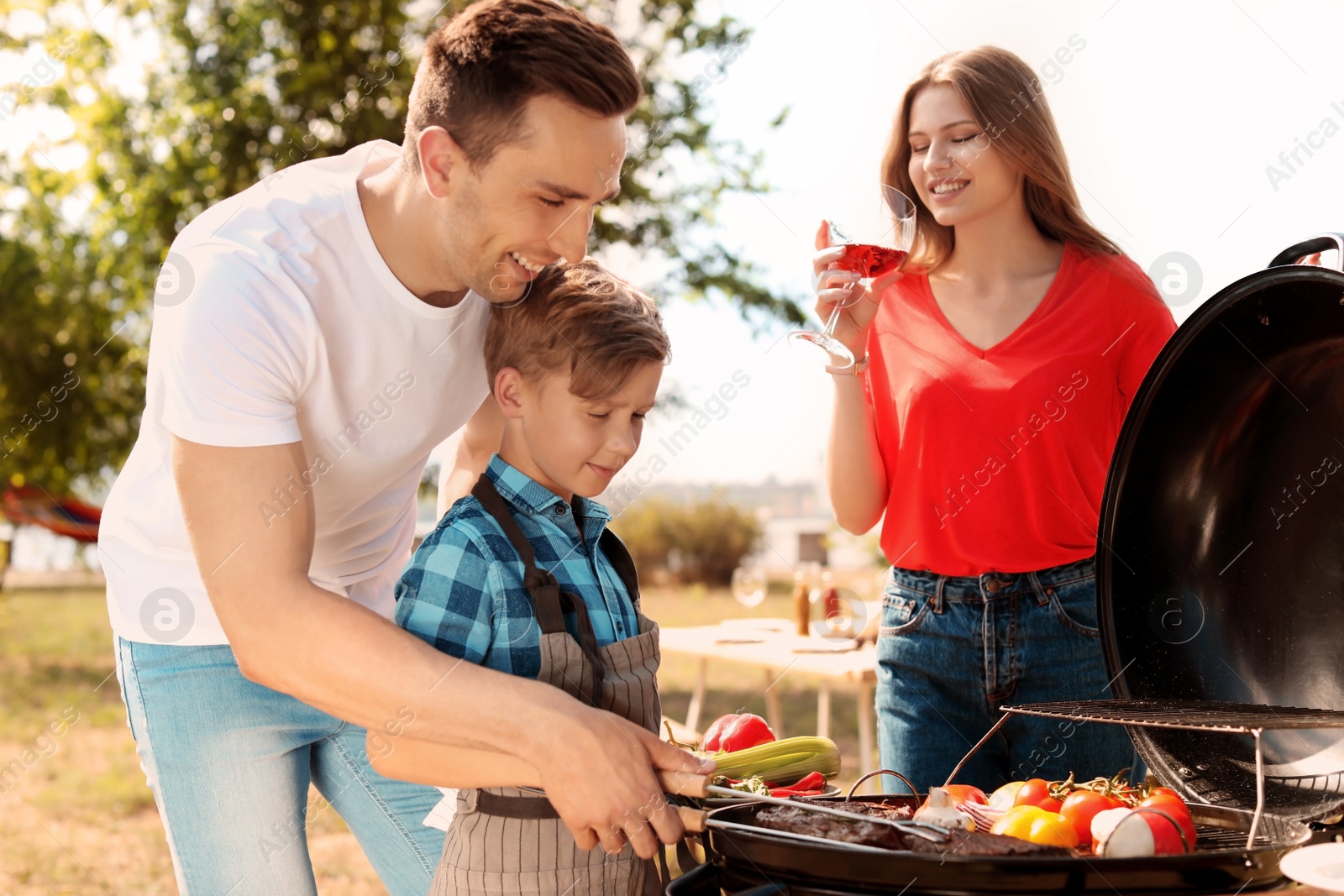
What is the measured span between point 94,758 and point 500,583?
728cm

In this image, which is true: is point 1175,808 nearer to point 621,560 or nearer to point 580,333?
point 621,560

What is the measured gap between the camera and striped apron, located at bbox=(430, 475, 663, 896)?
5.23ft

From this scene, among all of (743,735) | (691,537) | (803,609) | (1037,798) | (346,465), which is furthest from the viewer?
(691,537)

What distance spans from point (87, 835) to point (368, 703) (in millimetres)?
5609

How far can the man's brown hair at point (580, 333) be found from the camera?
1.83m

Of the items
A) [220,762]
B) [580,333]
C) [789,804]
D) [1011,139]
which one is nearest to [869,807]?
[789,804]

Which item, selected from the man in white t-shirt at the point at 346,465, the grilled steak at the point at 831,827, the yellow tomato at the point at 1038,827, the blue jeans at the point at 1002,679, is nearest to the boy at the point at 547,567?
the man in white t-shirt at the point at 346,465

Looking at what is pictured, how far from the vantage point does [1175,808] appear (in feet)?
4.85

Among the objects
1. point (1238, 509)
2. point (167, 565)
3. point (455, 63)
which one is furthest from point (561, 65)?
point (1238, 509)

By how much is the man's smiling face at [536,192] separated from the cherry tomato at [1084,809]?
3.55ft

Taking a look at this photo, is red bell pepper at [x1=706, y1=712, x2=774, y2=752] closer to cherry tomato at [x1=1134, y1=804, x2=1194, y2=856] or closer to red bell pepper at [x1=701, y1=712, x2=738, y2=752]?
red bell pepper at [x1=701, y1=712, x2=738, y2=752]


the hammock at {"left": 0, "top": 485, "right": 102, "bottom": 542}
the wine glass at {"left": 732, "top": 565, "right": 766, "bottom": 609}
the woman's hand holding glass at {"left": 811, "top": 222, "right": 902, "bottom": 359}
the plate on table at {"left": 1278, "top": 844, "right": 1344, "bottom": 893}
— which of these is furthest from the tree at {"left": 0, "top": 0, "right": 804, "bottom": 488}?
the hammock at {"left": 0, "top": 485, "right": 102, "bottom": 542}

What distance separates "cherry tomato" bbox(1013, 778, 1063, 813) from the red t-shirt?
67 cm

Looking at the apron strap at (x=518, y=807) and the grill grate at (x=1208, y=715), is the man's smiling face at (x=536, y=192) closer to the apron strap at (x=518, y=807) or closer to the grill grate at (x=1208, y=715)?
the apron strap at (x=518, y=807)
